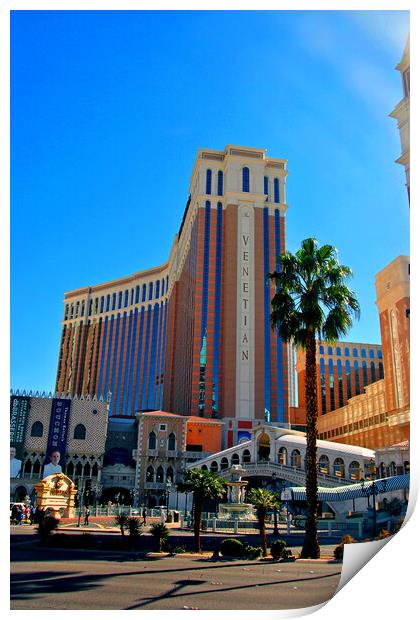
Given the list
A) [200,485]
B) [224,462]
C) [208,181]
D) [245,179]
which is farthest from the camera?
[208,181]

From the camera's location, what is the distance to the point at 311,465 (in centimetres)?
2394

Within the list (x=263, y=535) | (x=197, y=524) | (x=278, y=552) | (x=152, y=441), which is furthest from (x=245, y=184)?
(x=278, y=552)

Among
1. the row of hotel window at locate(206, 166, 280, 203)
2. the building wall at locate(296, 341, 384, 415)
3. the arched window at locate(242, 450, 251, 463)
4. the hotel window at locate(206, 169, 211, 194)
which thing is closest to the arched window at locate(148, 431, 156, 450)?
the arched window at locate(242, 450, 251, 463)

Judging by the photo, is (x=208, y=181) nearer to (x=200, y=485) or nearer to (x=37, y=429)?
(x=37, y=429)

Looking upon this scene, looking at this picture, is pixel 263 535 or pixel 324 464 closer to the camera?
pixel 263 535

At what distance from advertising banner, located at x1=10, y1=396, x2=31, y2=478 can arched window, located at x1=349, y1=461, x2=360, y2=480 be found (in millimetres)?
38299

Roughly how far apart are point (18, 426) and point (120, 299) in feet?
252

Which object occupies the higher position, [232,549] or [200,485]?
[200,485]

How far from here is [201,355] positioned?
3487 inches

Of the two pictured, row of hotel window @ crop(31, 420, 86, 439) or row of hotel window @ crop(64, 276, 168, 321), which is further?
row of hotel window @ crop(64, 276, 168, 321)

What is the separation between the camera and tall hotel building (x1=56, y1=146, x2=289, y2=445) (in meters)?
85.6

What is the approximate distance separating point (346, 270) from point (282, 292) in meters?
3.24

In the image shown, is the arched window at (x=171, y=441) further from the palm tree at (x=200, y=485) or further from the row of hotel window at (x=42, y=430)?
the palm tree at (x=200, y=485)

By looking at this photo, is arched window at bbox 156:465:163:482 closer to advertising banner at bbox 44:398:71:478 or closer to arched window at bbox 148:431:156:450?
arched window at bbox 148:431:156:450
